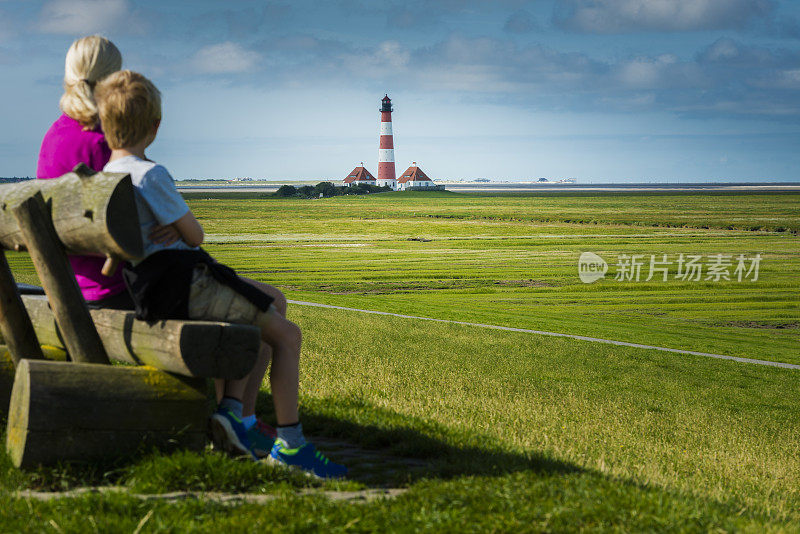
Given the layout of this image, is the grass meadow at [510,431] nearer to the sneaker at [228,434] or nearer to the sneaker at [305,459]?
the sneaker at [305,459]

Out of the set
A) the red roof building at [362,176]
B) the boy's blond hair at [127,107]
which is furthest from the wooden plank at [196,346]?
the red roof building at [362,176]

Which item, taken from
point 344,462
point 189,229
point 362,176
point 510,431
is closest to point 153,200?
point 189,229

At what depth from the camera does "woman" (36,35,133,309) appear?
4410mm

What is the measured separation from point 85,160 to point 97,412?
55.9 inches

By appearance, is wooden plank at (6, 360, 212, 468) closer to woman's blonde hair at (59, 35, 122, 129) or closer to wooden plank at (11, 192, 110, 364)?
wooden plank at (11, 192, 110, 364)

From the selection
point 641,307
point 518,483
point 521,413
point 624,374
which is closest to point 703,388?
point 624,374

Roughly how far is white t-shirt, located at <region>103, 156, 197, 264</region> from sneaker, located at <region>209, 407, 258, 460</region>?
92 centimetres

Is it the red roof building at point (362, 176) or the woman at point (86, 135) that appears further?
the red roof building at point (362, 176)

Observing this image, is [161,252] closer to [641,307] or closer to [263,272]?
[641,307]

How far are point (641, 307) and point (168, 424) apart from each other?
24247 mm

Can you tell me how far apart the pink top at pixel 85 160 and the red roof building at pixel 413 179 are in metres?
175

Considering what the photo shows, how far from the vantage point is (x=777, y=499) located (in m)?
5.93

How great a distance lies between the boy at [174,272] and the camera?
12.9 ft

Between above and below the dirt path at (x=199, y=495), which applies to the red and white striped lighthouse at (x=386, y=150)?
above
